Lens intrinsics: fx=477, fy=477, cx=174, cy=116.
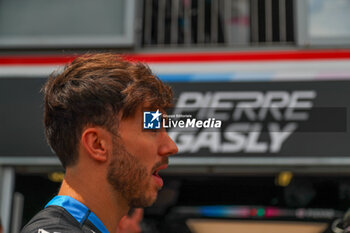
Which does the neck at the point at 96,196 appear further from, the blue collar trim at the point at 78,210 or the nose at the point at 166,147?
the nose at the point at 166,147

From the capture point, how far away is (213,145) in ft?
15.9

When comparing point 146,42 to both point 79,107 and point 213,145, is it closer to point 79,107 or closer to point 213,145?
point 213,145

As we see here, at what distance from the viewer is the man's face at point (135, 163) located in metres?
1.54

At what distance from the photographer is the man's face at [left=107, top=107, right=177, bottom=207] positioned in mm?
1539

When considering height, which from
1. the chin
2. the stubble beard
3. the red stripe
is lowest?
the red stripe

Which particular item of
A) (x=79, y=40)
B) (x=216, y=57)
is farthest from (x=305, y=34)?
(x=79, y=40)

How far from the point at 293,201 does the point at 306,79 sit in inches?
53.6

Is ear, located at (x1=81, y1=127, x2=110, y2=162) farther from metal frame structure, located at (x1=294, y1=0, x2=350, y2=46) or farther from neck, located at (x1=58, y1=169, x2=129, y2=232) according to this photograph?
metal frame structure, located at (x1=294, y1=0, x2=350, y2=46)

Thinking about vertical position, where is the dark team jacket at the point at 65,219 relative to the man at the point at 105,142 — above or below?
below

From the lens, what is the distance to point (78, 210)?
1.48 meters

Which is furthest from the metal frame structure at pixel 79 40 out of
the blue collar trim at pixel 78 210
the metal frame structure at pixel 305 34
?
the blue collar trim at pixel 78 210

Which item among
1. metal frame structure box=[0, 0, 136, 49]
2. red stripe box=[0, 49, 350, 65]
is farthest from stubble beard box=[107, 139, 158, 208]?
metal frame structure box=[0, 0, 136, 49]

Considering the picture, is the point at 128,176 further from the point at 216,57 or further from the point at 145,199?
the point at 216,57

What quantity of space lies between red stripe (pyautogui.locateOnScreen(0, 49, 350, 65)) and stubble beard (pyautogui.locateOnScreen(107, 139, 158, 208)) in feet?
11.8
